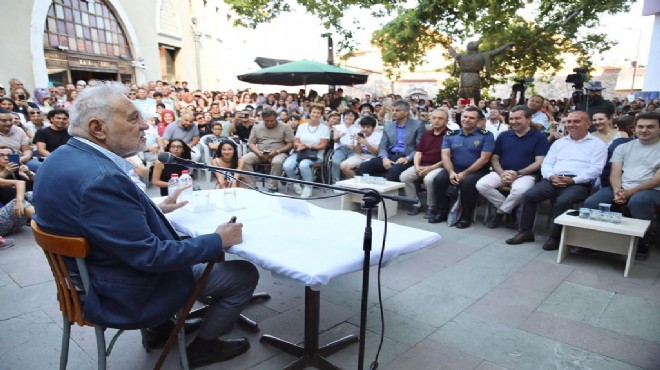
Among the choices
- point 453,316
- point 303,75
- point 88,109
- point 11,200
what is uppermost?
point 303,75

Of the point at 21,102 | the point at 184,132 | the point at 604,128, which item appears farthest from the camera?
the point at 21,102

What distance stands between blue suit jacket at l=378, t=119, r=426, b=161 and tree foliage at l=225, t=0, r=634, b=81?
169 inches

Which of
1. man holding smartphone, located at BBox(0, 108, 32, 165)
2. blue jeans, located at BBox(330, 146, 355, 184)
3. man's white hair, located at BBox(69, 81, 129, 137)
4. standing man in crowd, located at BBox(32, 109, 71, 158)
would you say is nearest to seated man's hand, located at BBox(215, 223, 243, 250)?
man's white hair, located at BBox(69, 81, 129, 137)

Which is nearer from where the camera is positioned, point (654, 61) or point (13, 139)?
point (13, 139)

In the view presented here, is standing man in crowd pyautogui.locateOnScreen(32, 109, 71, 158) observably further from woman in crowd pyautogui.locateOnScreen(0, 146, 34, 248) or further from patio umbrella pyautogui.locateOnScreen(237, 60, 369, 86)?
patio umbrella pyautogui.locateOnScreen(237, 60, 369, 86)

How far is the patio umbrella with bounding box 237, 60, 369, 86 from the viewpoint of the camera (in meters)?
8.65

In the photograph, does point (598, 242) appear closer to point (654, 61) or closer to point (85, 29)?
point (654, 61)

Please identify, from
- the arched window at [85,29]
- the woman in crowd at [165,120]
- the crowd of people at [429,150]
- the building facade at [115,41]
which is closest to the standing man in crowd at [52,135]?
the crowd of people at [429,150]

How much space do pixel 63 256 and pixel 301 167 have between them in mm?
4350

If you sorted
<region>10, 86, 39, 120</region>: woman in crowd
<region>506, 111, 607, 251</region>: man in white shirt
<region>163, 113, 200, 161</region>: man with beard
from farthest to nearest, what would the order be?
<region>10, 86, 39, 120</region>: woman in crowd < <region>163, 113, 200, 161</region>: man with beard < <region>506, 111, 607, 251</region>: man in white shirt

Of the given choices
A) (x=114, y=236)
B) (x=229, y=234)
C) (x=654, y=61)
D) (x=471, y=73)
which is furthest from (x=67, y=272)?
(x=654, y=61)

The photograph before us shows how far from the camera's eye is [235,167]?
5.18 metres

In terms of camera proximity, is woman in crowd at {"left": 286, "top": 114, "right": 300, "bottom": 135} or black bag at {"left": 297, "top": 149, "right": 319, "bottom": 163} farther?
woman in crowd at {"left": 286, "top": 114, "right": 300, "bottom": 135}

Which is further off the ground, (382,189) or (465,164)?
(465,164)
